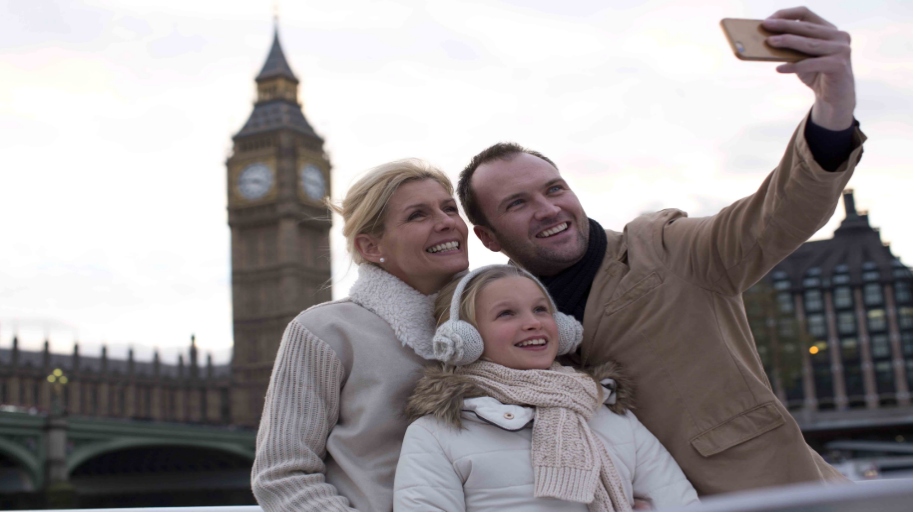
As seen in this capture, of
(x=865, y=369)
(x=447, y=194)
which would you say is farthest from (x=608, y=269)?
(x=865, y=369)

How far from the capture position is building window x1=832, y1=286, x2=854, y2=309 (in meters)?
42.0

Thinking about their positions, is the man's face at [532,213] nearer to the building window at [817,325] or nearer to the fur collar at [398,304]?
the fur collar at [398,304]

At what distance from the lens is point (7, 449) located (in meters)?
25.3

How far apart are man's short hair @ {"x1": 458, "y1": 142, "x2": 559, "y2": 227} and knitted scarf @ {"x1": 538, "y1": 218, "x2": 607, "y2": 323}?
0.30 meters

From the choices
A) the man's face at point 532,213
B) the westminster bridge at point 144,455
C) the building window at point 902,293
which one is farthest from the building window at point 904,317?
the man's face at point 532,213

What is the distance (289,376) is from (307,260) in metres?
51.8

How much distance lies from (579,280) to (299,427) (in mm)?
833

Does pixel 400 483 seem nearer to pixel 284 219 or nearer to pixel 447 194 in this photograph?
pixel 447 194

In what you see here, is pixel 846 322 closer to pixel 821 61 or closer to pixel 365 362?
pixel 365 362

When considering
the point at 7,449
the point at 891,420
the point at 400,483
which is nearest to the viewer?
the point at 400,483

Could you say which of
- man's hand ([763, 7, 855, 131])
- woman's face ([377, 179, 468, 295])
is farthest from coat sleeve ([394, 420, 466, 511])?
man's hand ([763, 7, 855, 131])

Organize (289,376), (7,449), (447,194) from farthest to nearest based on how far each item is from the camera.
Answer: (7,449) < (447,194) < (289,376)

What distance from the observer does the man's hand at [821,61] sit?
1.76 m

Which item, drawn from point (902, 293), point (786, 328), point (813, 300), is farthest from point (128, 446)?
point (902, 293)
